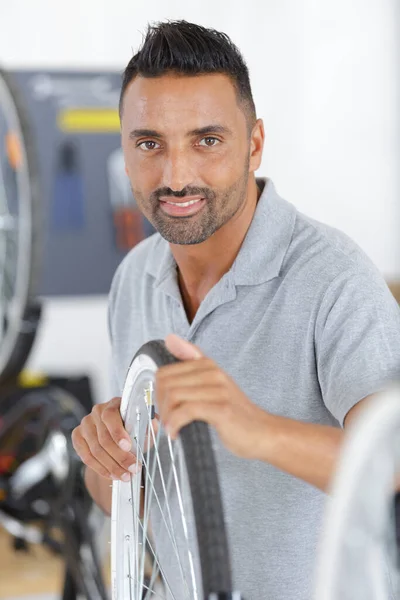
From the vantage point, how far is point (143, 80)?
1261mm

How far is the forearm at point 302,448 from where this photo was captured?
896 mm

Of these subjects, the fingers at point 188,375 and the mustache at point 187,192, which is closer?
the fingers at point 188,375

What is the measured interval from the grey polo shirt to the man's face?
0.08m

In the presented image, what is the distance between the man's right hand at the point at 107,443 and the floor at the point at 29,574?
2.10 m

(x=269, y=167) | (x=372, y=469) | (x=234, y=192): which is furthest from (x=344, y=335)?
(x=269, y=167)

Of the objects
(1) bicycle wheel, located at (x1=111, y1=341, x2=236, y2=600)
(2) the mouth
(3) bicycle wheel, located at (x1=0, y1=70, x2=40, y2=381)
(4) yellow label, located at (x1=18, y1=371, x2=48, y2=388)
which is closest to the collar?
(2) the mouth

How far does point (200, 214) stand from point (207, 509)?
53 cm

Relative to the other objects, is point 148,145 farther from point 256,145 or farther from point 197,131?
point 256,145

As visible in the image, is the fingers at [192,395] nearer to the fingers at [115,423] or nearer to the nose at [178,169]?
the fingers at [115,423]

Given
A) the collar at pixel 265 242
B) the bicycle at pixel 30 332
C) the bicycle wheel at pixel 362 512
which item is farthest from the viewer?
the bicycle at pixel 30 332

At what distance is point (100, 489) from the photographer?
1536 mm

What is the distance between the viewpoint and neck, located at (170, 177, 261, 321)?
138cm

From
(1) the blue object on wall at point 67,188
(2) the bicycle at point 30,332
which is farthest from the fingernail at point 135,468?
(1) the blue object on wall at point 67,188

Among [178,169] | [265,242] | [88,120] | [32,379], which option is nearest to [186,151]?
[178,169]
